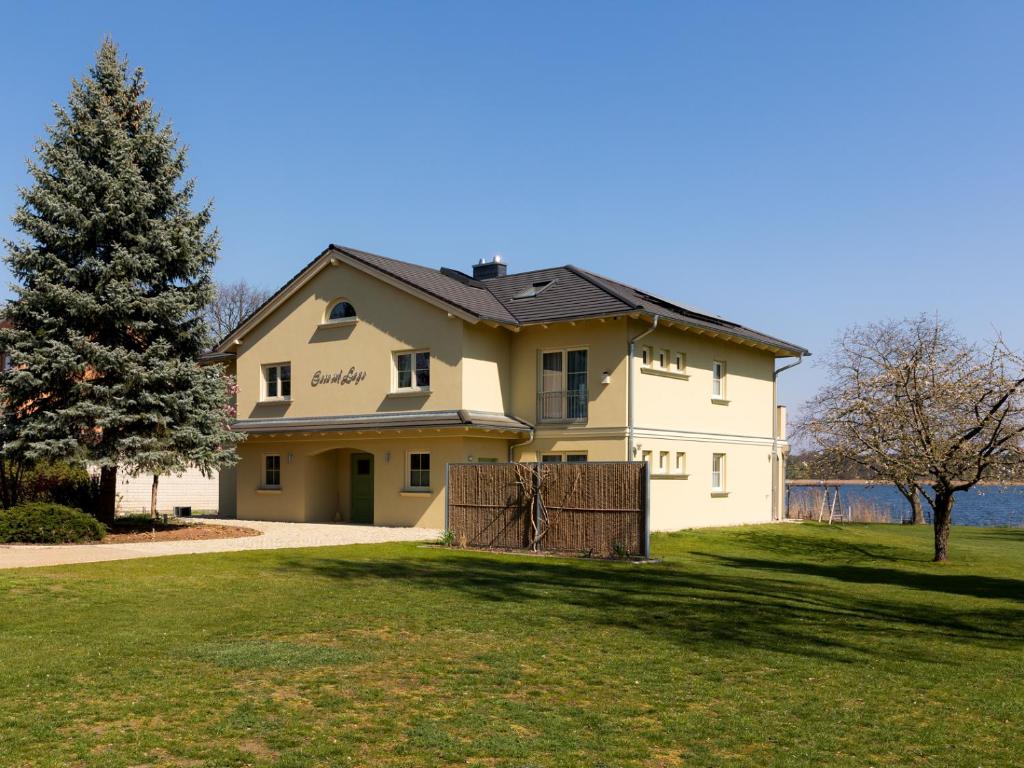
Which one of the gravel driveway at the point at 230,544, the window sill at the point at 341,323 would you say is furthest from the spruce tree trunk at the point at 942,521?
the window sill at the point at 341,323

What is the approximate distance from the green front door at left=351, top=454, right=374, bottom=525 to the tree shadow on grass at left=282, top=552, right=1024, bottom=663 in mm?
11766

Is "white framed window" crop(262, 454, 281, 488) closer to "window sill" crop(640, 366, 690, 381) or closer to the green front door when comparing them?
the green front door

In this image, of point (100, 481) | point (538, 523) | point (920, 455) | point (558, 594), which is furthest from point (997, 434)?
point (100, 481)

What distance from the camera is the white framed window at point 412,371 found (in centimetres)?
2914

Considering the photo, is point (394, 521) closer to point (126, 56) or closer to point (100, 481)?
point (100, 481)

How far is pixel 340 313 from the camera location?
31328 mm

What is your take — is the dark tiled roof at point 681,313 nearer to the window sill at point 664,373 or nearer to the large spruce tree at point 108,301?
the window sill at point 664,373

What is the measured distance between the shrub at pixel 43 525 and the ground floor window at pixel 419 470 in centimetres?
979

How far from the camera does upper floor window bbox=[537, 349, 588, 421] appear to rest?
28375 mm

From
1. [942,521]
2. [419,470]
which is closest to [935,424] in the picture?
[942,521]

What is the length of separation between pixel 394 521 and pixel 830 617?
703 inches

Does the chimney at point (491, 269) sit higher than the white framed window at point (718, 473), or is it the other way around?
the chimney at point (491, 269)

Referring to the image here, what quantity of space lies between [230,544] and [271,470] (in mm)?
10818

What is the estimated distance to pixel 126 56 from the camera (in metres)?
24.7
